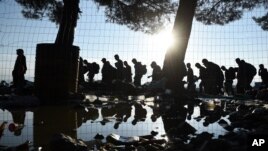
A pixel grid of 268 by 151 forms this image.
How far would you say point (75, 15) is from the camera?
33.7 feet

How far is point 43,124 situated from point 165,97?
5.45 m

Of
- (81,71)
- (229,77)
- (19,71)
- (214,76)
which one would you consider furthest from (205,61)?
(19,71)

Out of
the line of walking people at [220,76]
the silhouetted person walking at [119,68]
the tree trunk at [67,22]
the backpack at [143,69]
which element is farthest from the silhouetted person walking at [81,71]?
the tree trunk at [67,22]

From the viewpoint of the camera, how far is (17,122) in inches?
202

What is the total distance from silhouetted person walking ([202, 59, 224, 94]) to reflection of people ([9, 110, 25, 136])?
1000cm

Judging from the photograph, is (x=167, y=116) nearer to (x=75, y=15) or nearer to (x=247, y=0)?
(x=75, y=15)

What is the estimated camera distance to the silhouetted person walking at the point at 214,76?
596 inches

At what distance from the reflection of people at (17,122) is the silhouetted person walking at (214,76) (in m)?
10.0

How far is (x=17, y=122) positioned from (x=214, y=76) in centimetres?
1118

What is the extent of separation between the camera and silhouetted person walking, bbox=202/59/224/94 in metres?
15.1

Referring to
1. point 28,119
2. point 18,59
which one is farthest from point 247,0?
point 28,119

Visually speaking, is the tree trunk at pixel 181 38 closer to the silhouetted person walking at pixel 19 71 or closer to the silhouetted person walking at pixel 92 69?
the silhouetted person walking at pixel 19 71

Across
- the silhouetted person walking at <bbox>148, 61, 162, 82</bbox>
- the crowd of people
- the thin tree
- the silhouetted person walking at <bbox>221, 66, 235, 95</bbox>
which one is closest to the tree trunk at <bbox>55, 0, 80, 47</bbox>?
the thin tree

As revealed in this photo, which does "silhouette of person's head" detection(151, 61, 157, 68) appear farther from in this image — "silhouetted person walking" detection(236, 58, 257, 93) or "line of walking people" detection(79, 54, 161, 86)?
"silhouetted person walking" detection(236, 58, 257, 93)
